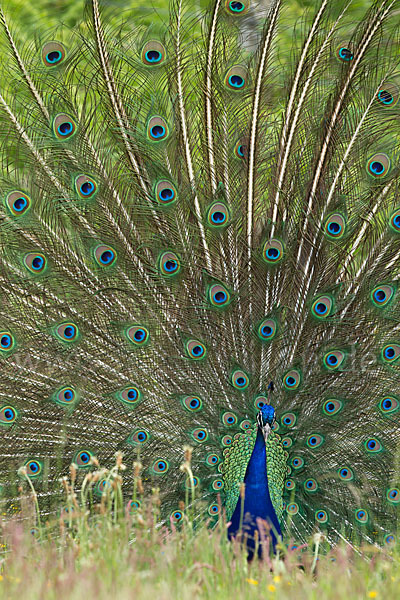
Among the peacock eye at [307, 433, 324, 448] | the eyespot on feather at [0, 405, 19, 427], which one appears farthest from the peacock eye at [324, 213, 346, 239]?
the eyespot on feather at [0, 405, 19, 427]

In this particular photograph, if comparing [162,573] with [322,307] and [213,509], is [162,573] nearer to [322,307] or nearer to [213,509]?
[213,509]

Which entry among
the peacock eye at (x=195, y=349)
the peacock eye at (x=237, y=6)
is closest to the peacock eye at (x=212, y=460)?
the peacock eye at (x=195, y=349)

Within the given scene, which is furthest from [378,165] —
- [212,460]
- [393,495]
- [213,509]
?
[213,509]

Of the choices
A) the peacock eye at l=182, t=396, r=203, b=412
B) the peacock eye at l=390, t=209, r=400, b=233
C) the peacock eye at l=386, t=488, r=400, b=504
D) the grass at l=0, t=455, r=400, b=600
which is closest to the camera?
the grass at l=0, t=455, r=400, b=600

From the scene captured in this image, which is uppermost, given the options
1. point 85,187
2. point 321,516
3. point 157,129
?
point 157,129

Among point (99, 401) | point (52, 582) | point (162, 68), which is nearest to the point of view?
point (52, 582)

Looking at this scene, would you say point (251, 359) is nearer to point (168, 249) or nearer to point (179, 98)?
point (168, 249)

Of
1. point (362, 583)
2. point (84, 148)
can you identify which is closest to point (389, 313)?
point (84, 148)

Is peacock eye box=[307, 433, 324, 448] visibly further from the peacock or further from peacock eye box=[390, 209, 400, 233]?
peacock eye box=[390, 209, 400, 233]
